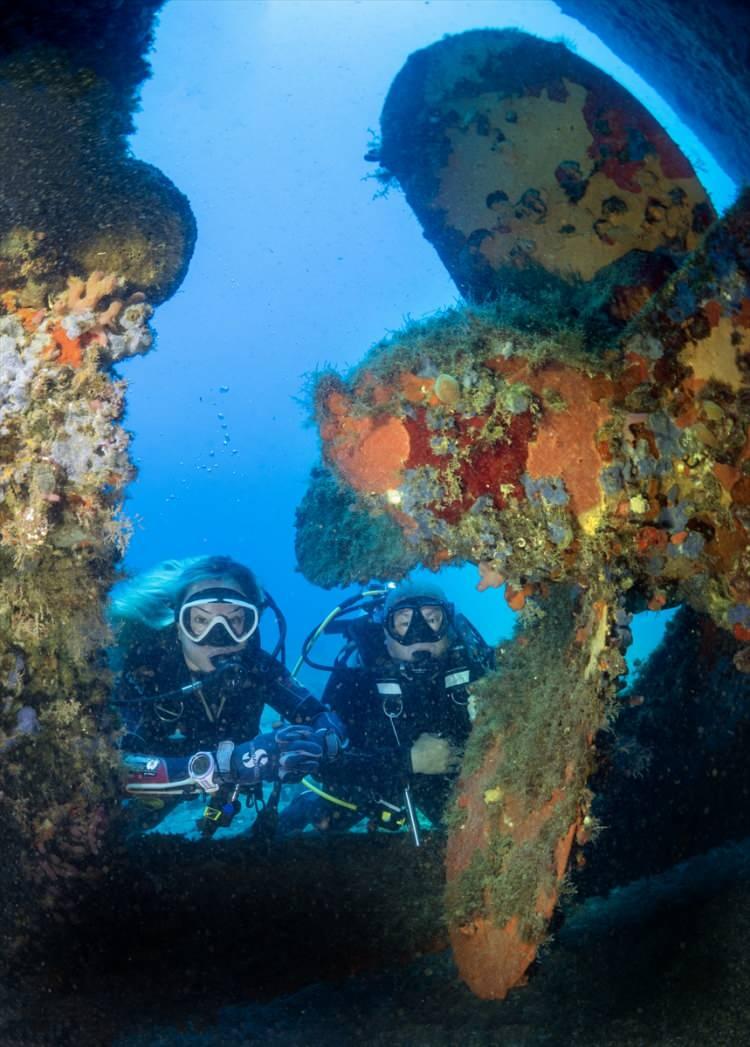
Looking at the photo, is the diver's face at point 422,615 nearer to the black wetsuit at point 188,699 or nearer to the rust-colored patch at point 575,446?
the black wetsuit at point 188,699

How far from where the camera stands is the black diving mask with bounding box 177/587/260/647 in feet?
21.4

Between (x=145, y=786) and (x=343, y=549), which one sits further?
(x=343, y=549)

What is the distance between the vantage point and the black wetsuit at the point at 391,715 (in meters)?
6.11

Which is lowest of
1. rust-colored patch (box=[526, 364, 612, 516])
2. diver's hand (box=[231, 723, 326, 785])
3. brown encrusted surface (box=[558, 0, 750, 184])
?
diver's hand (box=[231, 723, 326, 785])

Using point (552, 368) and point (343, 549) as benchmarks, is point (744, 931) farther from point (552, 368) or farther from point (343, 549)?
point (343, 549)

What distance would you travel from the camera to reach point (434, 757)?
6.13m

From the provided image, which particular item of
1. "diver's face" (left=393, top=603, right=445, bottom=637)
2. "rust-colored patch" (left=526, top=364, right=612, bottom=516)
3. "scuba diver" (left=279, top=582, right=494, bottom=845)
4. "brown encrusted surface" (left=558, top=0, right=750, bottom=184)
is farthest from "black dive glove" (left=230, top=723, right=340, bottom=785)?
"brown encrusted surface" (left=558, top=0, right=750, bottom=184)

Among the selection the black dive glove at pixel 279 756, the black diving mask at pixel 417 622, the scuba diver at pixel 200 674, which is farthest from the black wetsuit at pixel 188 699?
the black dive glove at pixel 279 756

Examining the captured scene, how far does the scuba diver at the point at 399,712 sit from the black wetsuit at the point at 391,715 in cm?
1

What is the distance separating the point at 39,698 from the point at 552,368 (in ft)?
11.6

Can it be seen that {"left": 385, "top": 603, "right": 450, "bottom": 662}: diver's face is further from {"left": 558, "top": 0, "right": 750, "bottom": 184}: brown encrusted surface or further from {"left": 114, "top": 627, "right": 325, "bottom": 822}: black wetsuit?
{"left": 558, "top": 0, "right": 750, "bottom": 184}: brown encrusted surface

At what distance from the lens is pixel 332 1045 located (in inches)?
132

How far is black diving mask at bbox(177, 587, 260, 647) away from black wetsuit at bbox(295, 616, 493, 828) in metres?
1.47

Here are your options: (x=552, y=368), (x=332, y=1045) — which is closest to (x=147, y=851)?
(x=332, y=1045)
